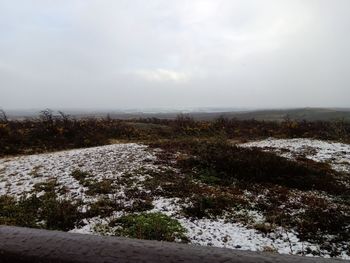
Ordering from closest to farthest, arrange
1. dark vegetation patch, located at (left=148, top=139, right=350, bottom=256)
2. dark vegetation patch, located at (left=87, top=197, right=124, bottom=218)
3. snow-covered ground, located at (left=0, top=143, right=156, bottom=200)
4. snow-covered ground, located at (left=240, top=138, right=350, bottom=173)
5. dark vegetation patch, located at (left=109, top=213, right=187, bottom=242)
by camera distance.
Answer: dark vegetation patch, located at (left=109, top=213, right=187, bottom=242) < dark vegetation patch, located at (left=148, top=139, right=350, bottom=256) < dark vegetation patch, located at (left=87, top=197, right=124, bottom=218) < snow-covered ground, located at (left=0, top=143, right=156, bottom=200) < snow-covered ground, located at (left=240, top=138, right=350, bottom=173)

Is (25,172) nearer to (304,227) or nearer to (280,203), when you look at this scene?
(280,203)

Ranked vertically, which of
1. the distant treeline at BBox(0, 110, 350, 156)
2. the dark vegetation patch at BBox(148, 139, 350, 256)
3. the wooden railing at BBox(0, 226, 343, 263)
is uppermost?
the wooden railing at BBox(0, 226, 343, 263)

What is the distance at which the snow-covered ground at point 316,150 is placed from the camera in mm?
13950

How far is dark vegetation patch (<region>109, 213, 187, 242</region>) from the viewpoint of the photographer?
6.55 meters

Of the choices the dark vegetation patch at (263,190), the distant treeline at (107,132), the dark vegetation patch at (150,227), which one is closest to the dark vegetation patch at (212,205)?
the dark vegetation patch at (263,190)

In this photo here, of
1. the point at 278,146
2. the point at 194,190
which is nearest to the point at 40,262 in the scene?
the point at 194,190

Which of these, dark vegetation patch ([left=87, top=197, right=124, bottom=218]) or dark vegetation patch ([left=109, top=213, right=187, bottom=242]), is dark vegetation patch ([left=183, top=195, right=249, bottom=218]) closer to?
dark vegetation patch ([left=109, top=213, right=187, bottom=242])

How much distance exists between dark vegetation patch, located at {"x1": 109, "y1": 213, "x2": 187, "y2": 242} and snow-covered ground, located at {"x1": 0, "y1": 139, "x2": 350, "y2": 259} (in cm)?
23

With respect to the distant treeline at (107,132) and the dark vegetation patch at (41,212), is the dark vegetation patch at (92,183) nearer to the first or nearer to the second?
the dark vegetation patch at (41,212)

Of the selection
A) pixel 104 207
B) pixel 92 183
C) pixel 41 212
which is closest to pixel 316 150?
pixel 92 183

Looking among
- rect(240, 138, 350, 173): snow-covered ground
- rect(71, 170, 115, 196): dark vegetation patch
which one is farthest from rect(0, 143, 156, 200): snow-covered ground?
rect(240, 138, 350, 173): snow-covered ground

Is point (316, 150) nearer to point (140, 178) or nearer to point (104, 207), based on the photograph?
point (140, 178)

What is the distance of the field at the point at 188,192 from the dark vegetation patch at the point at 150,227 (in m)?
0.02

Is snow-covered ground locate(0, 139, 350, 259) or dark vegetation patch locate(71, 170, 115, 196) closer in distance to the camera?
snow-covered ground locate(0, 139, 350, 259)
